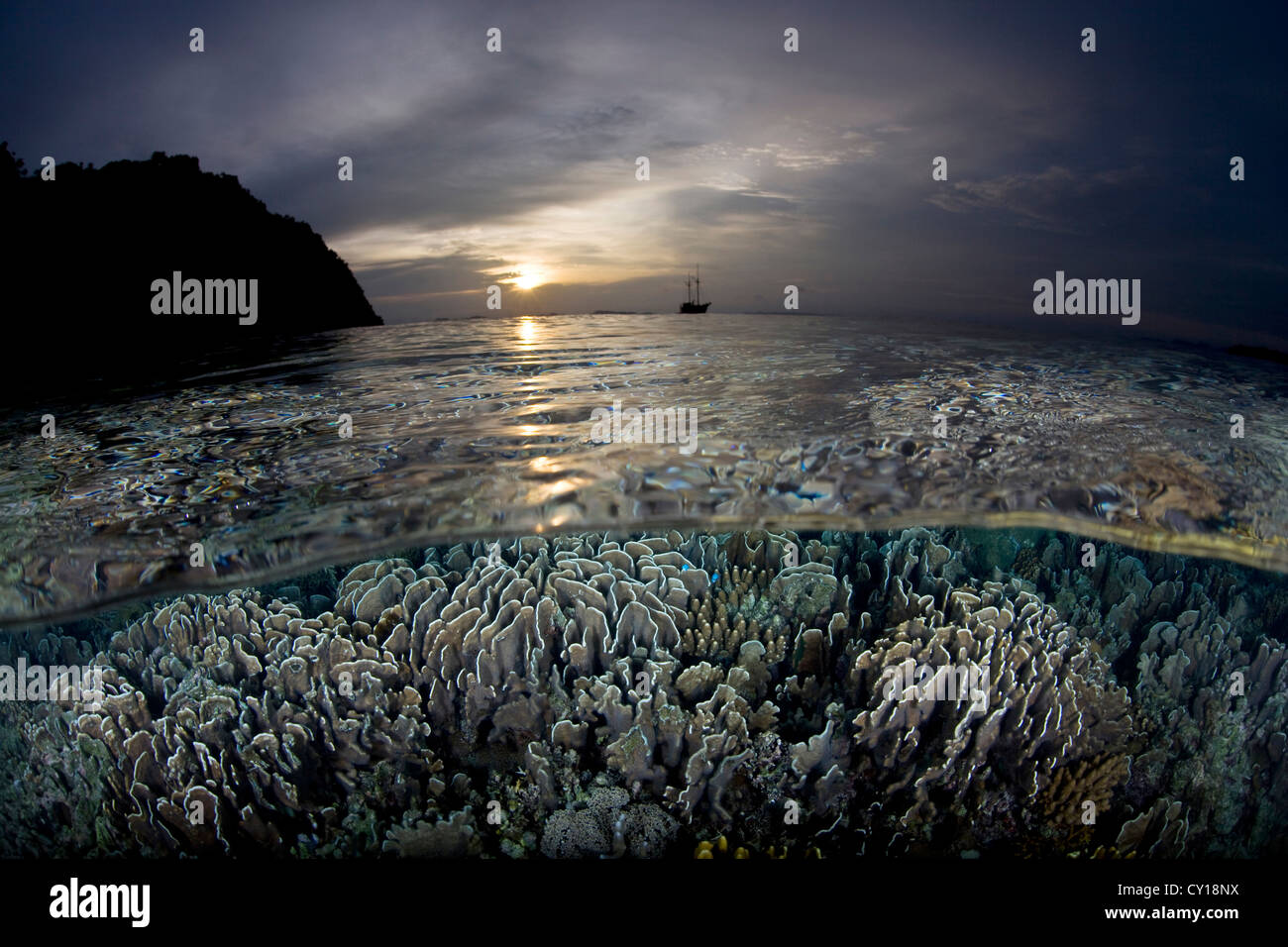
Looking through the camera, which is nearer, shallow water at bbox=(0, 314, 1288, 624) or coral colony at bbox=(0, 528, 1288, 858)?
shallow water at bbox=(0, 314, 1288, 624)

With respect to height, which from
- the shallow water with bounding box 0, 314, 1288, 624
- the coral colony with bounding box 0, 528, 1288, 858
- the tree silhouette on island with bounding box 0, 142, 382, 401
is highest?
the tree silhouette on island with bounding box 0, 142, 382, 401

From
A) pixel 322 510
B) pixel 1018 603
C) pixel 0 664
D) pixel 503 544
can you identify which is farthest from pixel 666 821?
pixel 0 664

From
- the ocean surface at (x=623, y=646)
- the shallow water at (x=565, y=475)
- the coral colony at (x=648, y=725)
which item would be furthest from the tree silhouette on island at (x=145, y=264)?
the coral colony at (x=648, y=725)

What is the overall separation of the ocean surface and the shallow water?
0.10 feet

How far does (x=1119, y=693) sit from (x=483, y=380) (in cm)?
776

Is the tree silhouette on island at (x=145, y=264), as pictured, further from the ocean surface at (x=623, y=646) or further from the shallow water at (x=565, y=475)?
the ocean surface at (x=623, y=646)

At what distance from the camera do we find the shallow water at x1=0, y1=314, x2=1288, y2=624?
14.3 feet

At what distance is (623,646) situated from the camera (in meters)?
5.12

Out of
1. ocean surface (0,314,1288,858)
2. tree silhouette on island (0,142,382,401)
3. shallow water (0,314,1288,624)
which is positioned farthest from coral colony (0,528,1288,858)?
tree silhouette on island (0,142,382,401)

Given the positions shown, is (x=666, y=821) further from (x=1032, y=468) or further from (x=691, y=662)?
(x=1032, y=468)

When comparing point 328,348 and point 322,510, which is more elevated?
point 328,348

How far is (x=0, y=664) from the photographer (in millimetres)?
6746

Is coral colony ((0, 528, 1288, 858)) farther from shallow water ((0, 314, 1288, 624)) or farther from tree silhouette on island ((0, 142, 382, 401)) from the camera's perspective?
tree silhouette on island ((0, 142, 382, 401))
